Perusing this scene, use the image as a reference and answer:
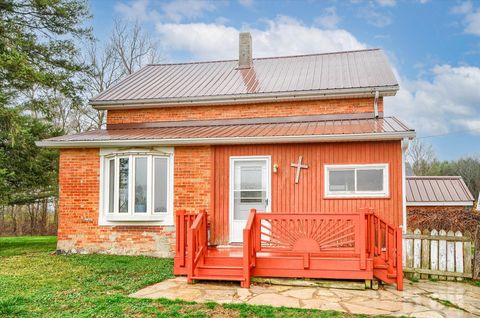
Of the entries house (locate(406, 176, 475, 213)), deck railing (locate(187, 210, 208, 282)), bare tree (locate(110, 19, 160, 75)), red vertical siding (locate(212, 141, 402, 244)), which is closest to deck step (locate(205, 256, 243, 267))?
deck railing (locate(187, 210, 208, 282))

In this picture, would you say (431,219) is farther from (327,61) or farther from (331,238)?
(327,61)

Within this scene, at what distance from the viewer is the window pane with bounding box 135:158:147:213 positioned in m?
9.84

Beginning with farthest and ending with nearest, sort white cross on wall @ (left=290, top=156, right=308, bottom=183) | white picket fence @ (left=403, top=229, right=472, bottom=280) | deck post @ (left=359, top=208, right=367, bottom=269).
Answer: white cross on wall @ (left=290, top=156, right=308, bottom=183)
white picket fence @ (left=403, top=229, right=472, bottom=280)
deck post @ (left=359, top=208, right=367, bottom=269)

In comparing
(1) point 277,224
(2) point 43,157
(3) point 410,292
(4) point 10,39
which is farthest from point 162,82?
(3) point 410,292

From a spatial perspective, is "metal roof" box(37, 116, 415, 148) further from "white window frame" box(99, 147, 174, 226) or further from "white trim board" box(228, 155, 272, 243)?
"white trim board" box(228, 155, 272, 243)

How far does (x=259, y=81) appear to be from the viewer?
12219mm

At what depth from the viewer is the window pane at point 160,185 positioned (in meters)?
9.87

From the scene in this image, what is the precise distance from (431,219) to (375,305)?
3.81 metres

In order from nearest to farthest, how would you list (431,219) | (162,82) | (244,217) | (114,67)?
(431,219)
(244,217)
(162,82)
(114,67)

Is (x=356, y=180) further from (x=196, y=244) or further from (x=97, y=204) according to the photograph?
(x=97, y=204)

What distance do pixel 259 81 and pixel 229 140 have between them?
3.52m

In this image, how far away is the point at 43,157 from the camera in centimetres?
1546

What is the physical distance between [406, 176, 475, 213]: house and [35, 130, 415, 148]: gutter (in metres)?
5.02

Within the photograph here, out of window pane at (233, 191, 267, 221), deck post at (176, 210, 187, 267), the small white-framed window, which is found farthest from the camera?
window pane at (233, 191, 267, 221)
